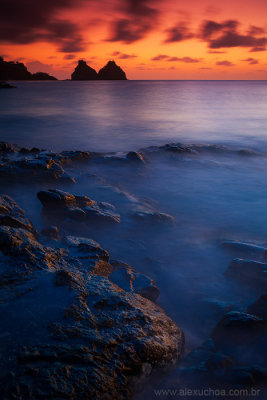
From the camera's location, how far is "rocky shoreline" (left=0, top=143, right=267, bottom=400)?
1.95 metres

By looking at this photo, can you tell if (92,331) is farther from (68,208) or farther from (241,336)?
(68,208)

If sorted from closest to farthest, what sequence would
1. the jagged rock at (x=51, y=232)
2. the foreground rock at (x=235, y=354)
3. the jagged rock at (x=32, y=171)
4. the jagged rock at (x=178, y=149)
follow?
the foreground rock at (x=235, y=354), the jagged rock at (x=51, y=232), the jagged rock at (x=32, y=171), the jagged rock at (x=178, y=149)

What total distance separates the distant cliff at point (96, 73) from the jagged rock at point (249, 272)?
186800mm

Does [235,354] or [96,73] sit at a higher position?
[96,73]

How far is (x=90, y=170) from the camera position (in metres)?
9.56

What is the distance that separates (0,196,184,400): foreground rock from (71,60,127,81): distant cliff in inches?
7385

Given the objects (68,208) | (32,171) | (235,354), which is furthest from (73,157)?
(235,354)

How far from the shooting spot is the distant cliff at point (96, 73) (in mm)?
172875

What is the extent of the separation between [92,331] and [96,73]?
628 feet

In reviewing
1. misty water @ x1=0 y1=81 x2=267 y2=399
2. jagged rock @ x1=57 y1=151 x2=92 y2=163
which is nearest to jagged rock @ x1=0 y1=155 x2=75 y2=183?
misty water @ x1=0 y1=81 x2=267 y2=399

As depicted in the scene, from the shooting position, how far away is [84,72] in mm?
172875

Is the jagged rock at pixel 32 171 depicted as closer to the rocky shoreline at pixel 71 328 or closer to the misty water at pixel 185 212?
the misty water at pixel 185 212

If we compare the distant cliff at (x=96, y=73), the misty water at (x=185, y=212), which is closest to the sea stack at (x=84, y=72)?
the distant cliff at (x=96, y=73)

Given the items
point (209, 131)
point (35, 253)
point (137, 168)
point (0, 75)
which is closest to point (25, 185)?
point (137, 168)
